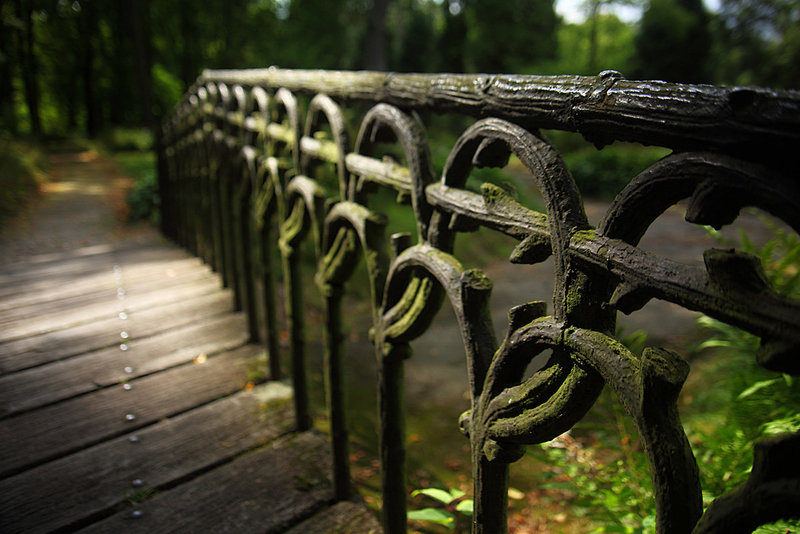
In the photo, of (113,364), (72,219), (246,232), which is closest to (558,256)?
(246,232)

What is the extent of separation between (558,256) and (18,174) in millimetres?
13591

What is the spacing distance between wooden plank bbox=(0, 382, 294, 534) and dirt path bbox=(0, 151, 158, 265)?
4538 mm

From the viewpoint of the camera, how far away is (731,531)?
787 millimetres

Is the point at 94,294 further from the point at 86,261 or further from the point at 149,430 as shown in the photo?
the point at 149,430

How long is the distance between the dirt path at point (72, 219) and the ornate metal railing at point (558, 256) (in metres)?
5.63

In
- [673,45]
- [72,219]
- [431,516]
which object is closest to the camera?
[431,516]

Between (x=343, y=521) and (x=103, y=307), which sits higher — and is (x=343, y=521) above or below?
below

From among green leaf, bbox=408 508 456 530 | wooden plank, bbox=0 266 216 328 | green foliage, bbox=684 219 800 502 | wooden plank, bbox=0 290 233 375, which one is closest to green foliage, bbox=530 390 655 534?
green foliage, bbox=684 219 800 502

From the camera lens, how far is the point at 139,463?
2283 millimetres

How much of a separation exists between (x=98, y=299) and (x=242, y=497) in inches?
107

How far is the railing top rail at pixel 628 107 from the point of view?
0.69 m

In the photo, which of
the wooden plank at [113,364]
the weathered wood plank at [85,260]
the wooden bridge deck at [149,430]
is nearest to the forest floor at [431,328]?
the weathered wood plank at [85,260]

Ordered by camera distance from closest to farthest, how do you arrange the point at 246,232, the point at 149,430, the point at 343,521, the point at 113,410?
the point at 343,521
the point at 149,430
the point at 113,410
the point at 246,232

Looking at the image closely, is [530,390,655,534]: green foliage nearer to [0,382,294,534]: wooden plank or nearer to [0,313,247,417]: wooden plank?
[0,382,294,534]: wooden plank
